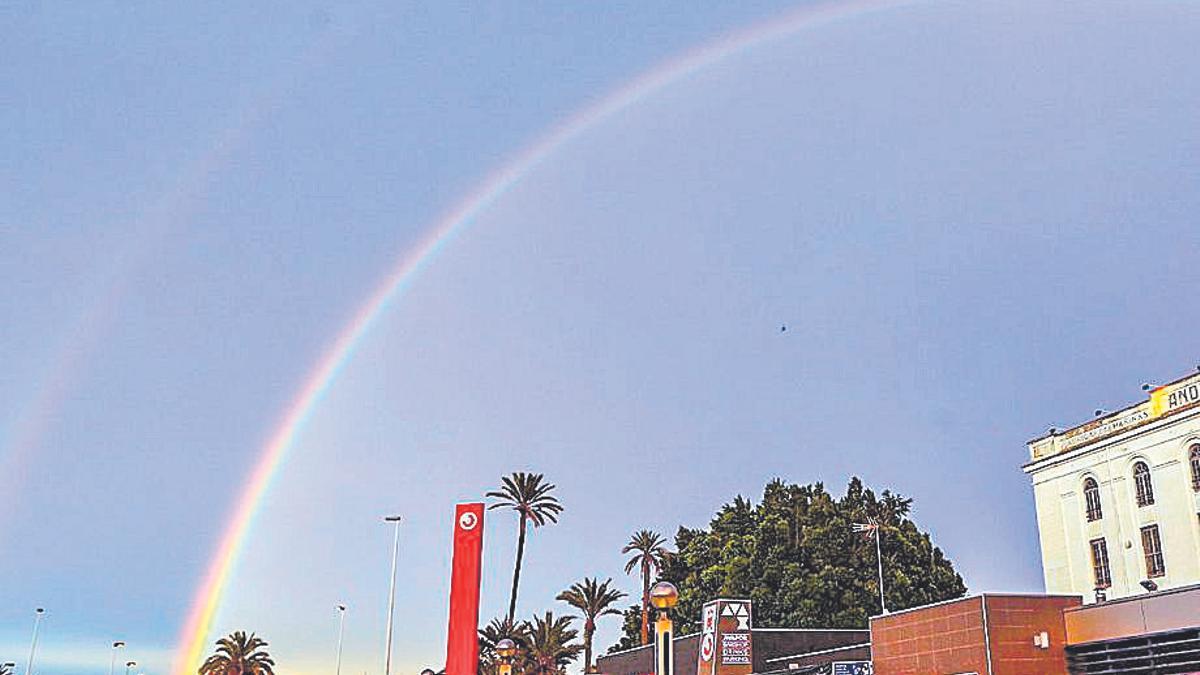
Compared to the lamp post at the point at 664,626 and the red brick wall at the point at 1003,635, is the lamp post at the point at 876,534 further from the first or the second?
the lamp post at the point at 664,626

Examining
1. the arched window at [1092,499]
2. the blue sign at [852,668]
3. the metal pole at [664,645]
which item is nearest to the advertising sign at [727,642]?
the blue sign at [852,668]

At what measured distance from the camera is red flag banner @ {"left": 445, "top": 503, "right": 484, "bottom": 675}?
27.2 m

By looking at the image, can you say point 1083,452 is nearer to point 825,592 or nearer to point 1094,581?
point 1094,581

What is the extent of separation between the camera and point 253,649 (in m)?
103

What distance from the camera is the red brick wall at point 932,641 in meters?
23.5

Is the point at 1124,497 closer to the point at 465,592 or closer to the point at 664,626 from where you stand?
the point at 465,592

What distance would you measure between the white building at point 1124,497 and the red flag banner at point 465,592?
31.6 m

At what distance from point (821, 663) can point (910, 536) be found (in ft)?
135

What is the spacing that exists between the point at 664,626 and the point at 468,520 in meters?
14.1

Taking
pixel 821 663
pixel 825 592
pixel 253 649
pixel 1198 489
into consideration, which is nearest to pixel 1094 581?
pixel 1198 489

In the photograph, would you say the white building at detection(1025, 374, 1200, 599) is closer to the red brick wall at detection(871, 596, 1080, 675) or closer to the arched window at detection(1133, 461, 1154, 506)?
the arched window at detection(1133, 461, 1154, 506)

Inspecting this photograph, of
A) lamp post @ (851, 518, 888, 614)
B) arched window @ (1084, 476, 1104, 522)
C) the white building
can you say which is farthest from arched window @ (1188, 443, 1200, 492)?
lamp post @ (851, 518, 888, 614)

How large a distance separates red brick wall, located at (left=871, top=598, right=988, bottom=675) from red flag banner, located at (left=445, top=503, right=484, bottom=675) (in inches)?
384

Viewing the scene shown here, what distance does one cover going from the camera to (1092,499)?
178ft
